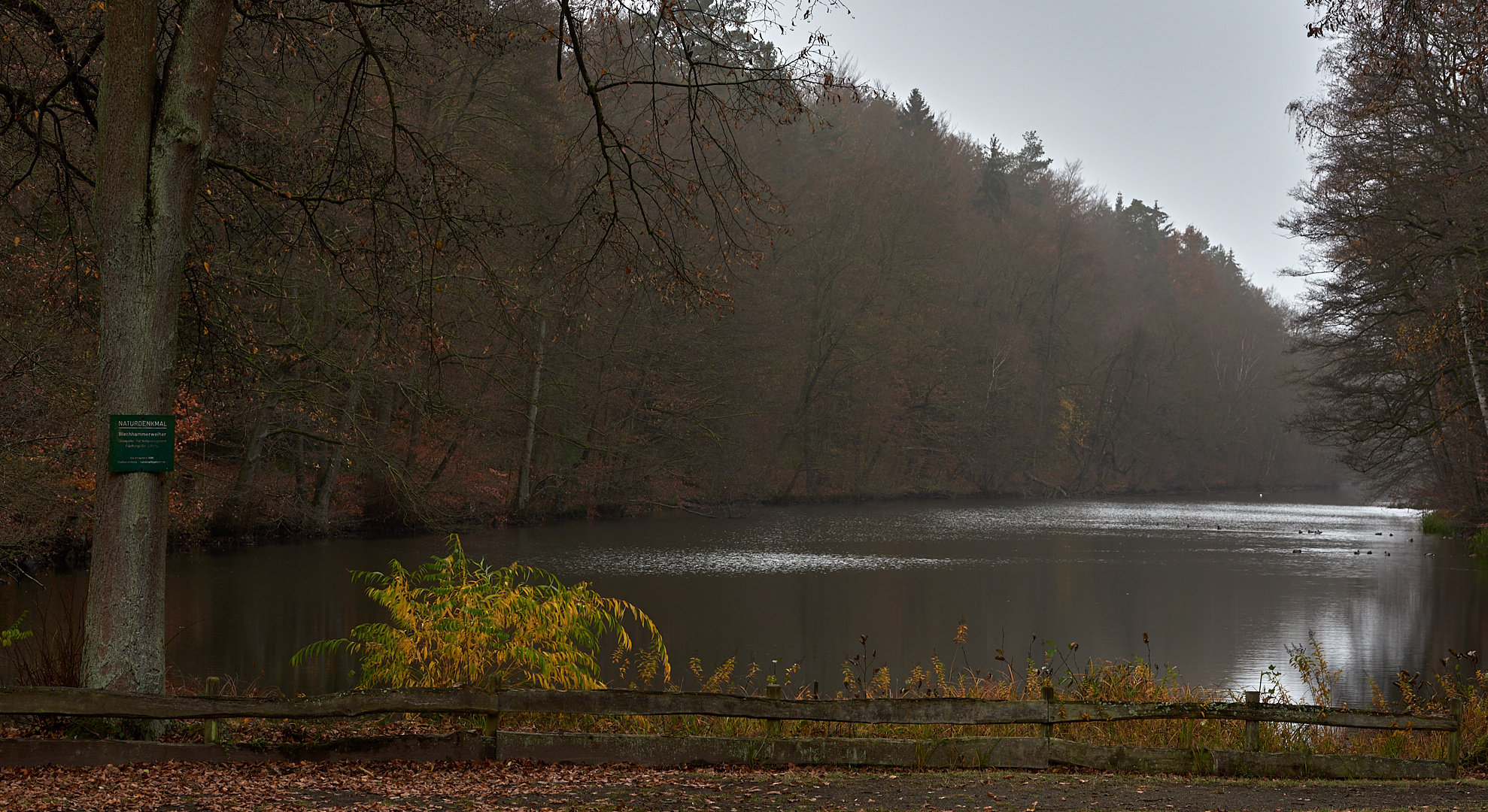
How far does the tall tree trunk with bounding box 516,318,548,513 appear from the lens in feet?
96.6

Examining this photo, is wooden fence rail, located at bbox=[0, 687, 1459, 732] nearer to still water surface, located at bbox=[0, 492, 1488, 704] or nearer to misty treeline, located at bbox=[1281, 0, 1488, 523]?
still water surface, located at bbox=[0, 492, 1488, 704]

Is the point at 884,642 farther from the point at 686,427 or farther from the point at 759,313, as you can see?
the point at 759,313

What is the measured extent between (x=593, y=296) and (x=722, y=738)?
37.3 feet

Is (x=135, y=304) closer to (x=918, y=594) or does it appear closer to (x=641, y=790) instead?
(x=641, y=790)

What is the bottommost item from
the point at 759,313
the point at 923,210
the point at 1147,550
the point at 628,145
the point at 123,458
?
the point at 1147,550

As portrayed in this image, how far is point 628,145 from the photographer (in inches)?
304

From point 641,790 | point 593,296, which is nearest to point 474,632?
point 641,790

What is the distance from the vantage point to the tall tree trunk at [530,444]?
29438 millimetres

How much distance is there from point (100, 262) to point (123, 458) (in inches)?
44.1

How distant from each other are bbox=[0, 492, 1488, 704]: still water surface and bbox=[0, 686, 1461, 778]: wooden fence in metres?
3.97

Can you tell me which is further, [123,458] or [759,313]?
[759,313]

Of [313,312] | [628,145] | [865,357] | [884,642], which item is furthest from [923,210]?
[628,145]

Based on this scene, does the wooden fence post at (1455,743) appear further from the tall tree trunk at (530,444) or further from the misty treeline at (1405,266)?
the tall tree trunk at (530,444)

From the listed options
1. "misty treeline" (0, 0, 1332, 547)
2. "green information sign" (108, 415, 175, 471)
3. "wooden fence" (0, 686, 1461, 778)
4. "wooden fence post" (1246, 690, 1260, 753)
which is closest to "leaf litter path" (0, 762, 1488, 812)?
"wooden fence" (0, 686, 1461, 778)
